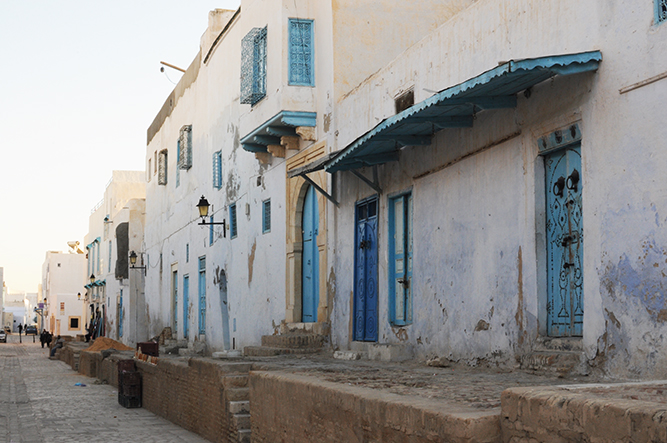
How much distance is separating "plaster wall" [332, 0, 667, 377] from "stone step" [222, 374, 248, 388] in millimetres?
2276

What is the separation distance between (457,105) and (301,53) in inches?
233

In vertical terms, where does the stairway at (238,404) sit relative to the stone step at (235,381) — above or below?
below

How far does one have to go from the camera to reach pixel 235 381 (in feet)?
30.3

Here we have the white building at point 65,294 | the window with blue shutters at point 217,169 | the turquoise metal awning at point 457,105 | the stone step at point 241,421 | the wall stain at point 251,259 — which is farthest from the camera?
the white building at point 65,294

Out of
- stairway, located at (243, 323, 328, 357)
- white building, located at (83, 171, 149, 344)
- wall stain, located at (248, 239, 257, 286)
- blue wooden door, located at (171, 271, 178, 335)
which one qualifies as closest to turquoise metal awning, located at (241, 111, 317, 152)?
wall stain, located at (248, 239, 257, 286)

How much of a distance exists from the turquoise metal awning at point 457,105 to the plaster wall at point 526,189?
0.17 m

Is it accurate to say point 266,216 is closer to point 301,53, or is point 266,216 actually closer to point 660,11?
point 301,53

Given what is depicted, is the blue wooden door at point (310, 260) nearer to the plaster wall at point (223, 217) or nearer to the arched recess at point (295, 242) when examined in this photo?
the arched recess at point (295, 242)

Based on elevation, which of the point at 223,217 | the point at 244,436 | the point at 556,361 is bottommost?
the point at 244,436

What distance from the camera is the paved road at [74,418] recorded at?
34.9 feet

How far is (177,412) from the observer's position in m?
11.6

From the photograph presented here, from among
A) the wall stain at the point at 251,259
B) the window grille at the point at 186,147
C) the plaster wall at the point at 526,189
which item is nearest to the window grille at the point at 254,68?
the wall stain at the point at 251,259

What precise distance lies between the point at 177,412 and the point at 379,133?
5.17 metres

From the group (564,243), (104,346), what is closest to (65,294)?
(104,346)
